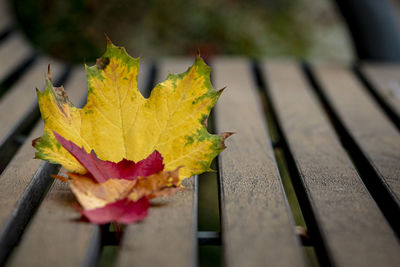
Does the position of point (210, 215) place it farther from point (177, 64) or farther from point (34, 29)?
point (34, 29)

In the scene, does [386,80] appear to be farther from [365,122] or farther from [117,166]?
[117,166]

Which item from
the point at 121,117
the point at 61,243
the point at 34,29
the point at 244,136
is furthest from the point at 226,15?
the point at 61,243

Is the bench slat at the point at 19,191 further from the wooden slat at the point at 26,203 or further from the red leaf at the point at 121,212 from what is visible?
the red leaf at the point at 121,212

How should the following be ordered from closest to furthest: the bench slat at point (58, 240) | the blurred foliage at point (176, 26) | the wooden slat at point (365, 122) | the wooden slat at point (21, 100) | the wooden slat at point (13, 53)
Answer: the bench slat at point (58, 240), the wooden slat at point (365, 122), the wooden slat at point (21, 100), the wooden slat at point (13, 53), the blurred foliage at point (176, 26)

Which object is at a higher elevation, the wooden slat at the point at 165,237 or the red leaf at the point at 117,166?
the red leaf at the point at 117,166

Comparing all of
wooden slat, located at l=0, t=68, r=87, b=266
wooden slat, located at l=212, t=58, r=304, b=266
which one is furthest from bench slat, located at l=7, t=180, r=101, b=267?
wooden slat, located at l=212, t=58, r=304, b=266

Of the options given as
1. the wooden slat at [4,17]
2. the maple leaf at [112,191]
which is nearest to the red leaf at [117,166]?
the maple leaf at [112,191]

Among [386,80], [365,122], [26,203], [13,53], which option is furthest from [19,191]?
[386,80]
